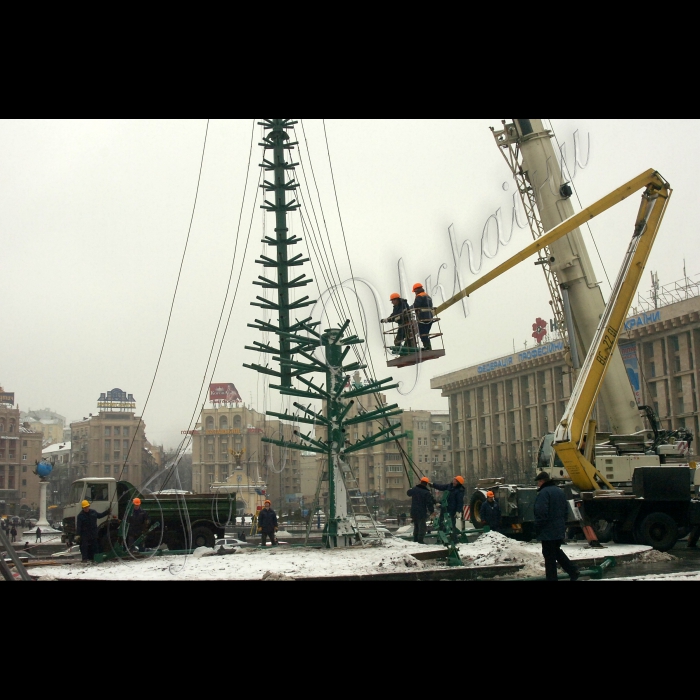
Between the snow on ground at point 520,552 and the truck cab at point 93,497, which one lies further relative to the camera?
the truck cab at point 93,497

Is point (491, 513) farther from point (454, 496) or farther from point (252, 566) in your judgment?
point (252, 566)

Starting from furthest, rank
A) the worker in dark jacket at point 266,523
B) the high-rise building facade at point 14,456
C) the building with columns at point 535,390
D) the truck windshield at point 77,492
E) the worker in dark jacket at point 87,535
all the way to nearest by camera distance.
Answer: the high-rise building facade at point 14,456 → the building with columns at point 535,390 → the truck windshield at point 77,492 → the worker in dark jacket at point 266,523 → the worker in dark jacket at point 87,535

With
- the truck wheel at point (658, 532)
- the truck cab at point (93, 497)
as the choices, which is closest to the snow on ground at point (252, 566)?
the truck wheel at point (658, 532)

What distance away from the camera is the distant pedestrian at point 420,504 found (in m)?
17.2

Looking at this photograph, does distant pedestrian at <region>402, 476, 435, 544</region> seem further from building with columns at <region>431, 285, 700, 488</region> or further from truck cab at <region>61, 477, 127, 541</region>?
building with columns at <region>431, 285, 700, 488</region>

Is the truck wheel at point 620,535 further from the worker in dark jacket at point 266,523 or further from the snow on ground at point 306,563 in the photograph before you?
the worker in dark jacket at point 266,523

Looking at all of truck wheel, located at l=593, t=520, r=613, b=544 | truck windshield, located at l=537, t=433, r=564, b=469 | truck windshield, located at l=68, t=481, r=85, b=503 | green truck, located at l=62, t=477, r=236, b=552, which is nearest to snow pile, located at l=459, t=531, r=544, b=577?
truck wheel, located at l=593, t=520, r=613, b=544

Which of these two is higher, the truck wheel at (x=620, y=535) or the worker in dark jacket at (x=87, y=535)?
the worker in dark jacket at (x=87, y=535)

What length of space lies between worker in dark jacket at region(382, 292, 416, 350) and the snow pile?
529cm

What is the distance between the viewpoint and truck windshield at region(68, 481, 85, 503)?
23.3m

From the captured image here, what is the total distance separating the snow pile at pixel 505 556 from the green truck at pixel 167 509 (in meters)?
9.19
